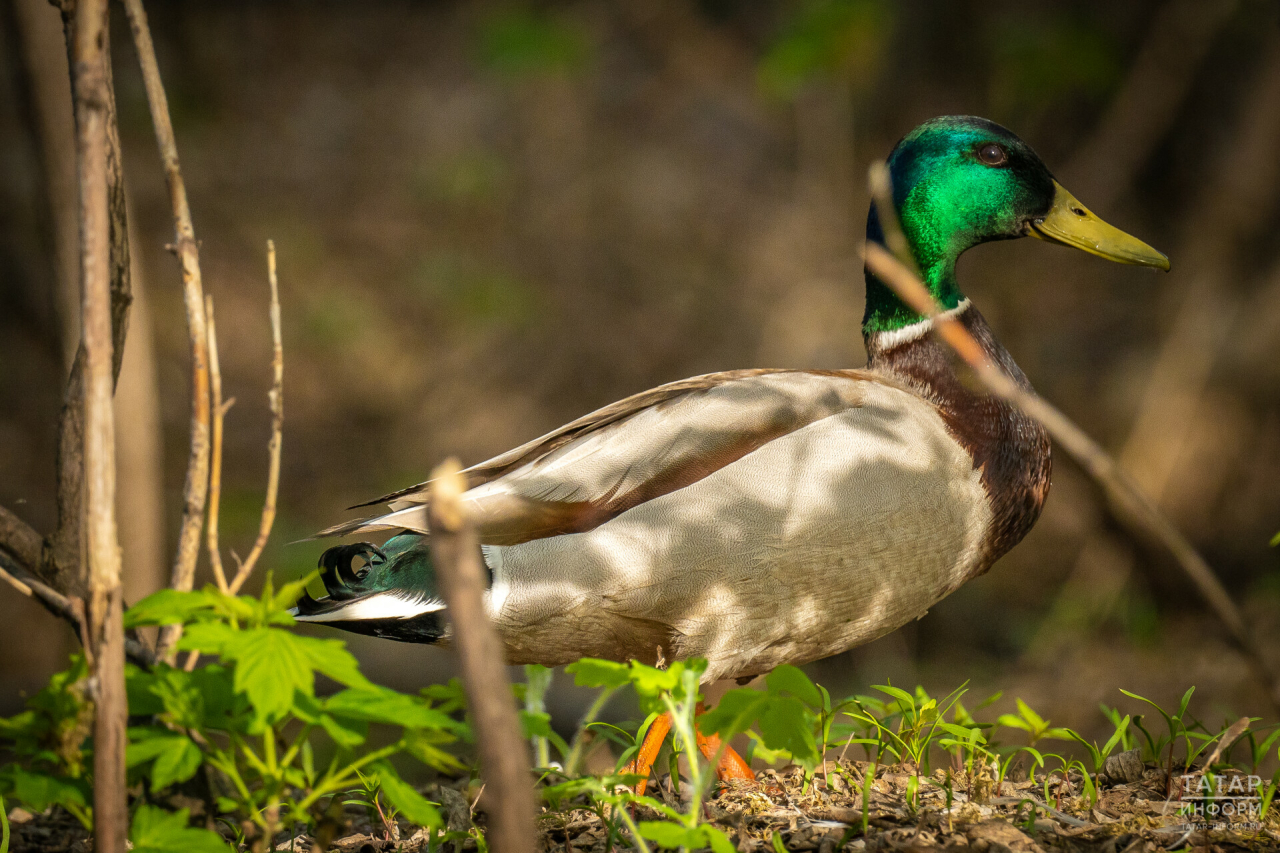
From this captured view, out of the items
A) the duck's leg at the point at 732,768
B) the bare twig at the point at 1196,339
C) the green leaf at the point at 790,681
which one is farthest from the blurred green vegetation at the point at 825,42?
the green leaf at the point at 790,681

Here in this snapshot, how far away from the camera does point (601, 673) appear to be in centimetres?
153

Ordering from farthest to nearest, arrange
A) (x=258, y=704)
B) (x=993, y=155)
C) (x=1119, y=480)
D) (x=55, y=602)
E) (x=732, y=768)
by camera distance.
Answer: (x=993, y=155) < (x=732, y=768) < (x=55, y=602) < (x=258, y=704) < (x=1119, y=480)

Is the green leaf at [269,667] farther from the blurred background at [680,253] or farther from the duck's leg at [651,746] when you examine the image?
the blurred background at [680,253]

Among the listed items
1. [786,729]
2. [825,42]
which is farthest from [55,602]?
[825,42]

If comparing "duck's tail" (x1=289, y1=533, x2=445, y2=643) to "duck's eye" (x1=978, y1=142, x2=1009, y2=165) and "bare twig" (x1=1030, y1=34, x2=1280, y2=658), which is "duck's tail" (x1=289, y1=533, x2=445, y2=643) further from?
"bare twig" (x1=1030, y1=34, x2=1280, y2=658)

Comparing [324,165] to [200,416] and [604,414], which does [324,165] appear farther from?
[200,416]

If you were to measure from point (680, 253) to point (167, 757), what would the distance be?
7.67m

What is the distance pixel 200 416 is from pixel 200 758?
0.56m

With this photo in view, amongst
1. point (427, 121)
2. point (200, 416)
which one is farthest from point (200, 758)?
point (427, 121)

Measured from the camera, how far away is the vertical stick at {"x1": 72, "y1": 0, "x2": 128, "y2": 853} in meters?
1.31

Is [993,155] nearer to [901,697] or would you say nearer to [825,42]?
[901,697]

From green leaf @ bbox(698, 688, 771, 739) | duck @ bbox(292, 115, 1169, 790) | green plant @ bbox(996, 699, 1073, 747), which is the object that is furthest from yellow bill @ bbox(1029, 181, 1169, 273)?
green leaf @ bbox(698, 688, 771, 739)

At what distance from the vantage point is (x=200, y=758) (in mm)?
1372

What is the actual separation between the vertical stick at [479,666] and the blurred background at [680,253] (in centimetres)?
371
